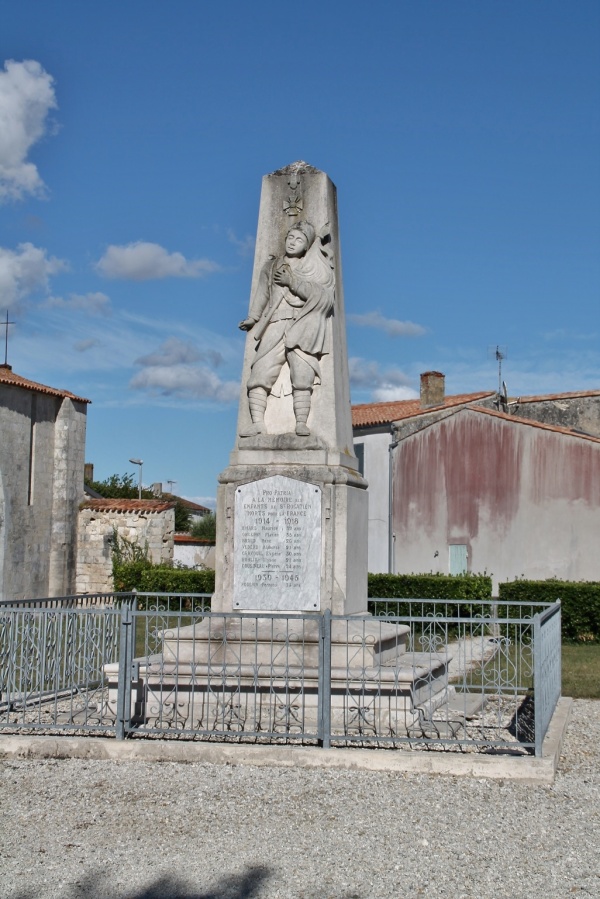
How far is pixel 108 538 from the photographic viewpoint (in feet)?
80.6

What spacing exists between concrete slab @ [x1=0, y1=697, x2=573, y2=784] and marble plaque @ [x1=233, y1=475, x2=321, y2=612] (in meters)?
1.56

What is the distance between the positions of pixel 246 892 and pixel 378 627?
3990 millimetres

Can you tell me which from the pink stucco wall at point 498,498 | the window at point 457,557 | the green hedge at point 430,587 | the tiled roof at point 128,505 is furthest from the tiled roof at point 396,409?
→ the green hedge at point 430,587

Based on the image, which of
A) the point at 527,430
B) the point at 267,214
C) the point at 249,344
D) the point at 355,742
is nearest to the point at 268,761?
the point at 355,742

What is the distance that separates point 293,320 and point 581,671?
6.40m

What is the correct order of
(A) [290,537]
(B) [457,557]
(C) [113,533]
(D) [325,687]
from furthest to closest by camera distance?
(C) [113,533], (B) [457,557], (A) [290,537], (D) [325,687]

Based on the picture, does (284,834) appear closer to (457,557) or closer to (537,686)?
(537,686)

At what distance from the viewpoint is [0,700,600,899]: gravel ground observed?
4.14 metres

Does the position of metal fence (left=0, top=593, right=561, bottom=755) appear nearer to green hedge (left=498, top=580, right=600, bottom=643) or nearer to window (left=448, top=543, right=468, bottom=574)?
green hedge (left=498, top=580, right=600, bottom=643)

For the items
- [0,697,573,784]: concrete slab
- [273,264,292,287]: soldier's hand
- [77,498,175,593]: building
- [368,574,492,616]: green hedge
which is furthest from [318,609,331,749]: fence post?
[77,498,175,593]: building

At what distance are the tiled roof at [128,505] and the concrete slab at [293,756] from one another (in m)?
17.6

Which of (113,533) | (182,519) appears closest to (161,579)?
(113,533)

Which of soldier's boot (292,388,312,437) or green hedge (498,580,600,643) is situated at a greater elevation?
soldier's boot (292,388,312,437)

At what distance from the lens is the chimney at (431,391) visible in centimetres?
3039
